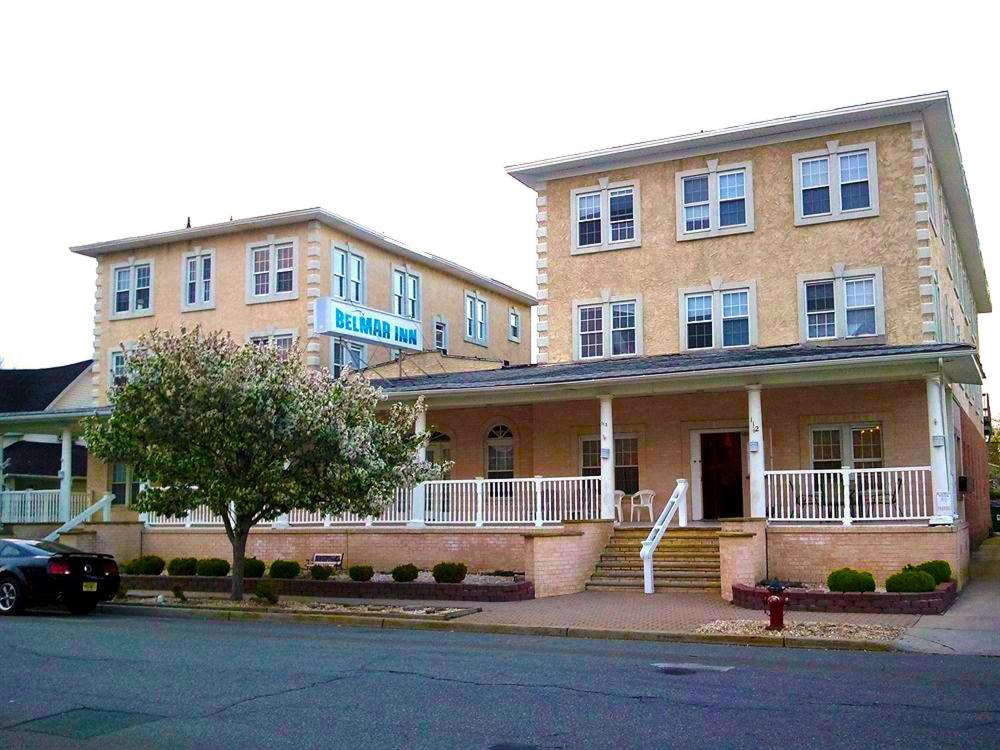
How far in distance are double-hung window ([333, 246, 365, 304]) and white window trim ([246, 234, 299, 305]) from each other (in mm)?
1097

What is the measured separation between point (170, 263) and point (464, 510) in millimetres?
14210

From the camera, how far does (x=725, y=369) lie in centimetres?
2062

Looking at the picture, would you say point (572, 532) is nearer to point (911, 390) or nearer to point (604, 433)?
point (604, 433)

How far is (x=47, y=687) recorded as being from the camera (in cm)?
1047

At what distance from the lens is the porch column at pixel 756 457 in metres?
20.5

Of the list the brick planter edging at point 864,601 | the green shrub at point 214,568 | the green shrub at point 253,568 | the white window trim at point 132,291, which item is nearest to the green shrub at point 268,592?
the green shrub at point 253,568

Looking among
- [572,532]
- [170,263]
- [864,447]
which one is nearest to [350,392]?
[572,532]

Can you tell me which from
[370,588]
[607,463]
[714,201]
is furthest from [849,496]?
[370,588]

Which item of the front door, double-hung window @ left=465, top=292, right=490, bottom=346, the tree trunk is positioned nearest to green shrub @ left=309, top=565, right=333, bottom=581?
the tree trunk

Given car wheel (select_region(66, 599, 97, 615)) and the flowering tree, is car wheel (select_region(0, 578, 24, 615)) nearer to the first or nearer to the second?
car wheel (select_region(66, 599, 97, 615))

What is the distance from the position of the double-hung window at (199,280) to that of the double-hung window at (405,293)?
5.43m

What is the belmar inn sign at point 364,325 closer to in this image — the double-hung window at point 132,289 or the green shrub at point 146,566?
the green shrub at point 146,566

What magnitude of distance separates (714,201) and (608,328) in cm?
386

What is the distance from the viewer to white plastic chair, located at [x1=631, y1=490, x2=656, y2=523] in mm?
24125
